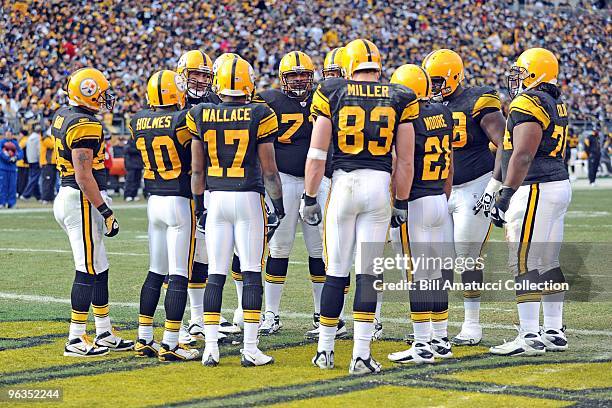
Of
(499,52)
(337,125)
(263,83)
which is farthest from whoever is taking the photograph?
(499,52)

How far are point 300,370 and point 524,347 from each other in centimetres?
165

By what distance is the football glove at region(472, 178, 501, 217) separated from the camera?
7492mm

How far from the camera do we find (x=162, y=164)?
7.18 m

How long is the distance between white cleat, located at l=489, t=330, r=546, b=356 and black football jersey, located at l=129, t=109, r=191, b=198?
2443 millimetres

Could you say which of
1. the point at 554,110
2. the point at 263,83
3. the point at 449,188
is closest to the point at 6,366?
the point at 449,188

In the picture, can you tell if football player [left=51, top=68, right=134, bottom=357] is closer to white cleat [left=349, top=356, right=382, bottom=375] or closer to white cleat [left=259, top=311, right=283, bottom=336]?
white cleat [left=259, top=311, right=283, bottom=336]

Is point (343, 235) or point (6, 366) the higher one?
point (343, 235)

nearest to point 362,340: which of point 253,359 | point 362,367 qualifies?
point 362,367

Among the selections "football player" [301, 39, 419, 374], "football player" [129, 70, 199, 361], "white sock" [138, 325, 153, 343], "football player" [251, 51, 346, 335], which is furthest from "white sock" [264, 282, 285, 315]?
"football player" [301, 39, 419, 374]

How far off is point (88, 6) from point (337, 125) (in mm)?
25580

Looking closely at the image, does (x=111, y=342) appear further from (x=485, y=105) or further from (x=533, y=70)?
(x=533, y=70)

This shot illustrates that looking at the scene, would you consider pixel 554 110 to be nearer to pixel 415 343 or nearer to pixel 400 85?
pixel 400 85

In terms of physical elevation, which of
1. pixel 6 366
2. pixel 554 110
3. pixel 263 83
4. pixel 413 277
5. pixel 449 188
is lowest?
pixel 6 366

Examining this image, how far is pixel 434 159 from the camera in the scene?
280 inches
